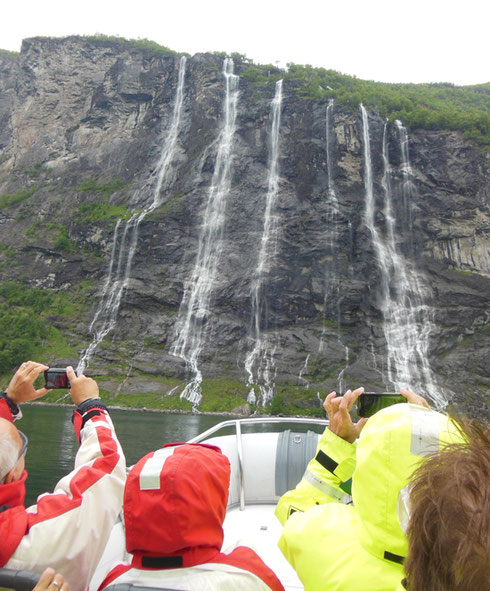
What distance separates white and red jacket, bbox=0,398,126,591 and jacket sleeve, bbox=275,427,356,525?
0.72 meters

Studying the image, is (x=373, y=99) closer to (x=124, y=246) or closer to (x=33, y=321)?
(x=124, y=246)

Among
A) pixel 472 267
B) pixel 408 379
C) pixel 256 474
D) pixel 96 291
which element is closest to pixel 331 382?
pixel 408 379

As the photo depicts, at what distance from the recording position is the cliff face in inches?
1344

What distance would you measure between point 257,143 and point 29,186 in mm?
29338

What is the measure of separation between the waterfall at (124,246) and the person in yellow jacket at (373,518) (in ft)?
116

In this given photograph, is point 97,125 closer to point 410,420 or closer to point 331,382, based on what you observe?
point 331,382

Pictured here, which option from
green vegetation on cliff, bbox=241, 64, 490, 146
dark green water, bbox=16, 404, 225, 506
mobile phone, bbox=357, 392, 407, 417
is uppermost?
green vegetation on cliff, bbox=241, 64, 490, 146

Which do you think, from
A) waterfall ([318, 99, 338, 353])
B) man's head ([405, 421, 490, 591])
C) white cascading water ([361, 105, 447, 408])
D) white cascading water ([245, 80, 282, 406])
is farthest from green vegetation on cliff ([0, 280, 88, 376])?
man's head ([405, 421, 490, 591])

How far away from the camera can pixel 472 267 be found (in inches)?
1435

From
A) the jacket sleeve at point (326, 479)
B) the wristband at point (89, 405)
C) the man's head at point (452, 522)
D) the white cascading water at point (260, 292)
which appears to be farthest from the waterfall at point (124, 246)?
the man's head at point (452, 522)

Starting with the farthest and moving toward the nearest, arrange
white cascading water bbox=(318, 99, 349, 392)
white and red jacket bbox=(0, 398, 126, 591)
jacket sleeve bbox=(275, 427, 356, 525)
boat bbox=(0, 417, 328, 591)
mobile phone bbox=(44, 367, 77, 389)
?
white cascading water bbox=(318, 99, 349, 392), boat bbox=(0, 417, 328, 591), mobile phone bbox=(44, 367, 77, 389), jacket sleeve bbox=(275, 427, 356, 525), white and red jacket bbox=(0, 398, 126, 591)

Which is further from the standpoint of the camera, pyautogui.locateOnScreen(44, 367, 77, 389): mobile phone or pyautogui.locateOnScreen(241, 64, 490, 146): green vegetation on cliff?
pyautogui.locateOnScreen(241, 64, 490, 146): green vegetation on cliff

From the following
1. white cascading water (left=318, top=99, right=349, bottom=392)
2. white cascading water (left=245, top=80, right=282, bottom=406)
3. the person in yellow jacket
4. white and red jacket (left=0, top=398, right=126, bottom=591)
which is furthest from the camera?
white cascading water (left=318, top=99, right=349, bottom=392)

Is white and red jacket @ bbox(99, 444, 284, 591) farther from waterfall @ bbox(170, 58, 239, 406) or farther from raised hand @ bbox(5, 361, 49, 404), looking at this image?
waterfall @ bbox(170, 58, 239, 406)
